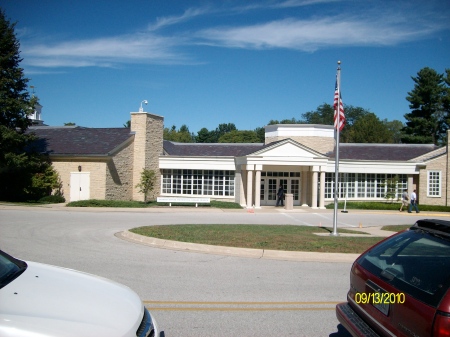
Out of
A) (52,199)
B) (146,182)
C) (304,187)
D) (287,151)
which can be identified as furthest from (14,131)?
(304,187)

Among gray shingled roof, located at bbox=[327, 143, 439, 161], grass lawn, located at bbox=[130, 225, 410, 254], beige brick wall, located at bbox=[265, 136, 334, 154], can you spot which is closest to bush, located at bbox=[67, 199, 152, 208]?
grass lawn, located at bbox=[130, 225, 410, 254]

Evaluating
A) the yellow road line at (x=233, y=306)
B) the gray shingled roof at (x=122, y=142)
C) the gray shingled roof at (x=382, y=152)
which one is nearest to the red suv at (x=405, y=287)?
the yellow road line at (x=233, y=306)

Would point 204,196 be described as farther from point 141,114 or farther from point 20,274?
point 20,274

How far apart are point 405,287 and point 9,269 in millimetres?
3965

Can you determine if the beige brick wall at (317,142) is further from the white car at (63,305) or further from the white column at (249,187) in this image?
the white car at (63,305)

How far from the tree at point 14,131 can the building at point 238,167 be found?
6.15 ft

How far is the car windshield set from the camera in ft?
13.8

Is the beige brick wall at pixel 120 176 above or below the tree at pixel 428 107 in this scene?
below

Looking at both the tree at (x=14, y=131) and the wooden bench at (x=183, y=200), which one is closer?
the tree at (x=14, y=131)

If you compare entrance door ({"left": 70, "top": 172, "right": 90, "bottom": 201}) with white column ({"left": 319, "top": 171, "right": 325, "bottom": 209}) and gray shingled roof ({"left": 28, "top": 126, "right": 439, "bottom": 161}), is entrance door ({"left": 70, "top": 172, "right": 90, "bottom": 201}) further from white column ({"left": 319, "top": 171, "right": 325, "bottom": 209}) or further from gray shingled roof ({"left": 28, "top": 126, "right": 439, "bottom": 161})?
white column ({"left": 319, "top": 171, "right": 325, "bottom": 209})

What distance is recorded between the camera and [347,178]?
35.1 m

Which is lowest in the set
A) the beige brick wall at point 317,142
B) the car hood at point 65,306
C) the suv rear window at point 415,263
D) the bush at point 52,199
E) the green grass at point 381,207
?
the green grass at point 381,207

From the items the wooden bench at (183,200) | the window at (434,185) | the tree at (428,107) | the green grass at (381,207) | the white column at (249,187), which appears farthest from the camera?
the tree at (428,107)

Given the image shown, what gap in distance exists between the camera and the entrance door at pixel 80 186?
30152 mm
